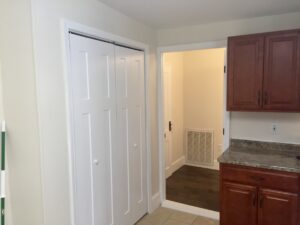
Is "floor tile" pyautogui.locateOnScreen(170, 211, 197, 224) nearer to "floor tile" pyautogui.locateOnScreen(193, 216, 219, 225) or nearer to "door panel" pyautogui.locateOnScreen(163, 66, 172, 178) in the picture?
"floor tile" pyautogui.locateOnScreen(193, 216, 219, 225)

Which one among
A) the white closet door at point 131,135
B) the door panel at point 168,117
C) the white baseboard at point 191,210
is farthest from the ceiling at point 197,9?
the white baseboard at point 191,210

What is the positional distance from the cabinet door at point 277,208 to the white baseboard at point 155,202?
1358 millimetres

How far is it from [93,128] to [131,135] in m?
0.66

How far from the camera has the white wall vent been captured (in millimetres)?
4555

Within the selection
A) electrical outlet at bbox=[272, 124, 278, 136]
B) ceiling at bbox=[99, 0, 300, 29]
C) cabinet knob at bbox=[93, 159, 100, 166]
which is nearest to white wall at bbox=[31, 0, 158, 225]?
cabinet knob at bbox=[93, 159, 100, 166]

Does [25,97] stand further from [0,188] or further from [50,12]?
[0,188]

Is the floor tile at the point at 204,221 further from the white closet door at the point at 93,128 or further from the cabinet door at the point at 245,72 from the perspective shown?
the cabinet door at the point at 245,72

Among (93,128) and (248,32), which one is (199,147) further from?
(93,128)

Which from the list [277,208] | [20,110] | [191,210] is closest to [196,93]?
[191,210]

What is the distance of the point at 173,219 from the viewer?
296 centimetres

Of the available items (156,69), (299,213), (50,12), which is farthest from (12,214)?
(299,213)

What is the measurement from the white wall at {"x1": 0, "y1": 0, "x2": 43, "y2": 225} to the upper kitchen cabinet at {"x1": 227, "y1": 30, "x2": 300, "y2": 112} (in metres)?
1.89

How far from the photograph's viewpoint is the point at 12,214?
1.90m

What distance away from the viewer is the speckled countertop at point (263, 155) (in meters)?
2.20
